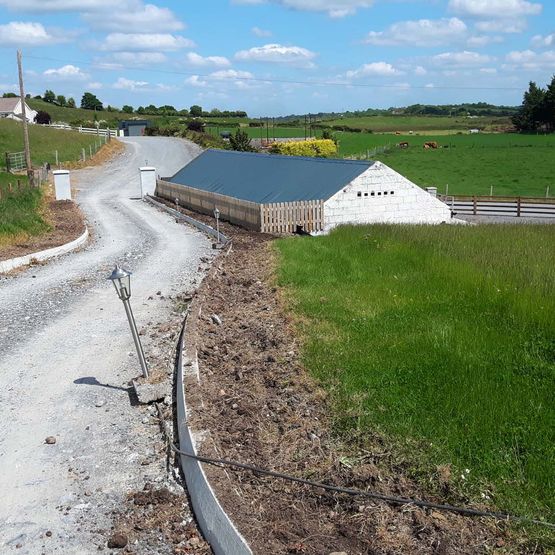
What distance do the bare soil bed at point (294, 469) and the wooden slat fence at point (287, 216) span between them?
38.9ft

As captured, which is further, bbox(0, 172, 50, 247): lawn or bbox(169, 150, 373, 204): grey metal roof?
bbox(169, 150, 373, 204): grey metal roof

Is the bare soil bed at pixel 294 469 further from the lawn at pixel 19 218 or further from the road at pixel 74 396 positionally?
the lawn at pixel 19 218

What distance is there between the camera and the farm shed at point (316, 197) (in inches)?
860

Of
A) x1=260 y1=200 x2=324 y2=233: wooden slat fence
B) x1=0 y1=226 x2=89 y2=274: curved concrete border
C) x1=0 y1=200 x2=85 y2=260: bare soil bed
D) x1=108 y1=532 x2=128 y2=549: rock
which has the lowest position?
x1=108 y1=532 x2=128 y2=549: rock

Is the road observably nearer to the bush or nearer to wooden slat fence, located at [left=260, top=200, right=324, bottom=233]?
wooden slat fence, located at [left=260, top=200, right=324, bottom=233]

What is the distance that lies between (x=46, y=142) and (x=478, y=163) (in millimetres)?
43469

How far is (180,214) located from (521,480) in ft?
75.2

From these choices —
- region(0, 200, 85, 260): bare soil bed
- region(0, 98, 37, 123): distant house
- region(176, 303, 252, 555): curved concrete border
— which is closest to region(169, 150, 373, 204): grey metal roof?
region(0, 200, 85, 260): bare soil bed

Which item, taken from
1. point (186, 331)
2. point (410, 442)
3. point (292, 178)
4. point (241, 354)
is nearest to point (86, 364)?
point (186, 331)

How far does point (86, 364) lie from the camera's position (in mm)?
10023

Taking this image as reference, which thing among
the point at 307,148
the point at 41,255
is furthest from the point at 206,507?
the point at 307,148

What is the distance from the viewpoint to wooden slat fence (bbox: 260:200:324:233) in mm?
21630

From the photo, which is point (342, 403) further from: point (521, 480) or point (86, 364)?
point (86, 364)

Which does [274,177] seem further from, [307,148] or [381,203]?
[307,148]
